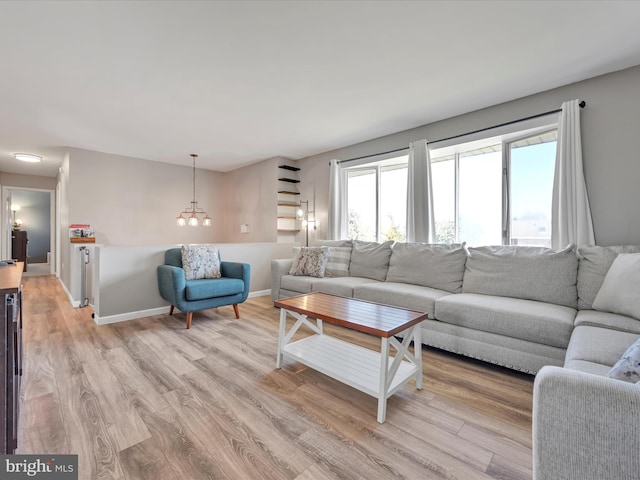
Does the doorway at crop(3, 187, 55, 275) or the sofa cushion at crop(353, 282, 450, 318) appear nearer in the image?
the sofa cushion at crop(353, 282, 450, 318)

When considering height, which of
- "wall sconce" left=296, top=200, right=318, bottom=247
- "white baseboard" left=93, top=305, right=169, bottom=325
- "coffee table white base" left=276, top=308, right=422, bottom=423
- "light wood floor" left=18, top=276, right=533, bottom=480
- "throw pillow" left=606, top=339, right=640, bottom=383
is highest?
"wall sconce" left=296, top=200, right=318, bottom=247

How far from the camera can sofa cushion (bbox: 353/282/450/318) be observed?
268 cm

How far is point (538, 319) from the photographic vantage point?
207 cm

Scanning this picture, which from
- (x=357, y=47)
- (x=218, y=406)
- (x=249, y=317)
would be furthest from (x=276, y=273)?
(x=357, y=47)

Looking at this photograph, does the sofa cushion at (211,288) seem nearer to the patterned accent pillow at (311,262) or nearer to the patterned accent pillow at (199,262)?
the patterned accent pillow at (199,262)

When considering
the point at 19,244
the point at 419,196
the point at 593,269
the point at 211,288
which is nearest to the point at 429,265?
the point at 419,196

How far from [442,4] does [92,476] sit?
3057mm

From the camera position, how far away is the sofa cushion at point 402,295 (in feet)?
8.78

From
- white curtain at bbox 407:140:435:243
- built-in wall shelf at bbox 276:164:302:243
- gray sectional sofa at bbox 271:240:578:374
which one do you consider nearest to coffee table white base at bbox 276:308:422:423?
gray sectional sofa at bbox 271:240:578:374

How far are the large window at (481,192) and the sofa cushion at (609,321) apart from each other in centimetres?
113

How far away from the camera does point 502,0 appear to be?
1.75m

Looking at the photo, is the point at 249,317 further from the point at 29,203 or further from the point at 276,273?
the point at 29,203

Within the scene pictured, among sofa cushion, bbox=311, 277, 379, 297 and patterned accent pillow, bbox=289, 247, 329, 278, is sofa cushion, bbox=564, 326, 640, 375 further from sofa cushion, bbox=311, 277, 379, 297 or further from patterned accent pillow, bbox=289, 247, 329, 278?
patterned accent pillow, bbox=289, 247, 329, 278

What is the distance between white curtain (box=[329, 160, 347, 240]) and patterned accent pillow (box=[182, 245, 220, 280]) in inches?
73.2
